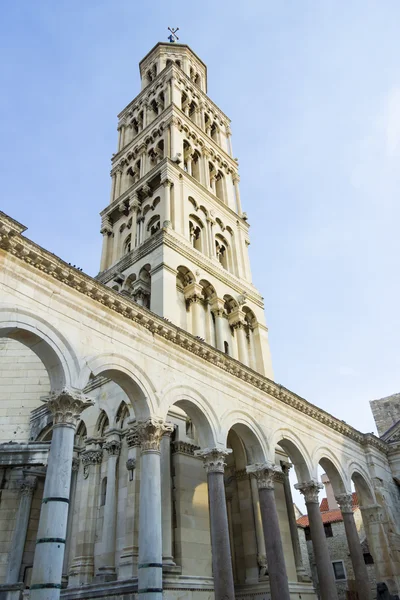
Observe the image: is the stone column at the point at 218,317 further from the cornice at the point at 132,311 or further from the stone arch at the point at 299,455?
the stone arch at the point at 299,455

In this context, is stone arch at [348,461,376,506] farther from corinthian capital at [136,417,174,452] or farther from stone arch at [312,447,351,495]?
corinthian capital at [136,417,174,452]

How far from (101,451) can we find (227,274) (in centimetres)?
1250

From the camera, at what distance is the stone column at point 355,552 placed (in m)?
18.8

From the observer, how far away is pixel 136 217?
93.9ft

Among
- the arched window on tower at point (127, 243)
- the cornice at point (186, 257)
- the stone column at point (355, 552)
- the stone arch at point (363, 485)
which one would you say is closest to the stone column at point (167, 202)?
the cornice at point (186, 257)

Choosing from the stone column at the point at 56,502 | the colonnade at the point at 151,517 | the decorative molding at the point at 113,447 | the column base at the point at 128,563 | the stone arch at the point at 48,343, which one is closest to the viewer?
the stone column at the point at 56,502

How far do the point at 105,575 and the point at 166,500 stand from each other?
2846mm

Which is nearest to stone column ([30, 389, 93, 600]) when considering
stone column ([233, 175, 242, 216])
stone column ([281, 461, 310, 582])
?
stone column ([281, 461, 310, 582])

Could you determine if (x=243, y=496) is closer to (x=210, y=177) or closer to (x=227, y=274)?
(x=227, y=274)

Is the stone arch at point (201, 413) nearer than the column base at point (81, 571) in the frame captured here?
Yes

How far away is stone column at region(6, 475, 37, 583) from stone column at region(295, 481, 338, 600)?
10.4 m

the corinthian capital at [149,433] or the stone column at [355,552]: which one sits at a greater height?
the corinthian capital at [149,433]

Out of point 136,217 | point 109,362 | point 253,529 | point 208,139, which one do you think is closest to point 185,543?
point 253,529

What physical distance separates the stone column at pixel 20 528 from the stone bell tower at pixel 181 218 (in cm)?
843
